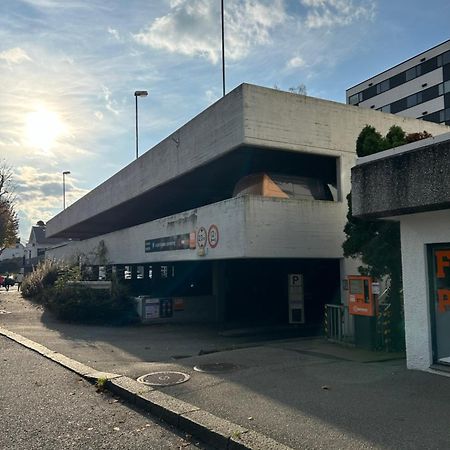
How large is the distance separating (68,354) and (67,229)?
1126 inches

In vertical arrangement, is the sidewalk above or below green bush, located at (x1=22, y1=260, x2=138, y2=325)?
below

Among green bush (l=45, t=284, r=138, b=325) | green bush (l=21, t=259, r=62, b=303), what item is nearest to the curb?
green bush (l=45, t=284, r=138, b=325)

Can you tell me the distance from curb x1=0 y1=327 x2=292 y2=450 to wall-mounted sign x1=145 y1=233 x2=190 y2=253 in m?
8.08

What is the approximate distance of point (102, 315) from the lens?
60.5ft

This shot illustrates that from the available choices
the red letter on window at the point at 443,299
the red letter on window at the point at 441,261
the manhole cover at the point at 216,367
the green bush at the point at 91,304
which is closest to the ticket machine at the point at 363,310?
the red letter on window at the point at 443,299

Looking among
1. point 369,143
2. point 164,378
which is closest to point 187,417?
point 164,378

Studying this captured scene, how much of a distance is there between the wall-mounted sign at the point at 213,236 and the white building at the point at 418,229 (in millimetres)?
6350

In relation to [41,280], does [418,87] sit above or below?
above

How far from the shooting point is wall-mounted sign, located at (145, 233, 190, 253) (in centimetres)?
1649

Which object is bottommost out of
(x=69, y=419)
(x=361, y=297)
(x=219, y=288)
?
(x=69, y=419)

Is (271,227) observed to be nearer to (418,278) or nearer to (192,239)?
(192,239)

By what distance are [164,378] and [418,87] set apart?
48.0 m

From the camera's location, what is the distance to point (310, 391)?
679 centimetres

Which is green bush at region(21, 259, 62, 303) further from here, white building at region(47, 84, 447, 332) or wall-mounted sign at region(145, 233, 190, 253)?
wall-mounted sign at region(145, 233, 190, 253)
